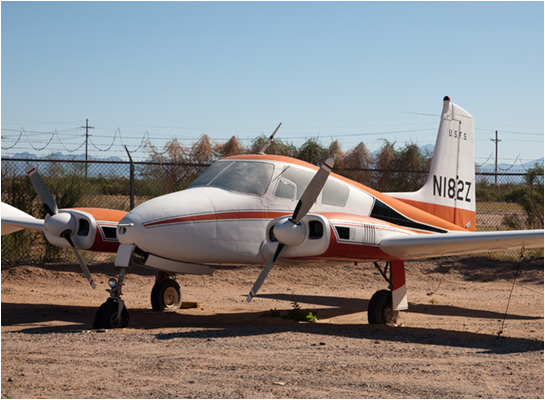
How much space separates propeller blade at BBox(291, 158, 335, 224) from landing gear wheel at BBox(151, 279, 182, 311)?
153 inches

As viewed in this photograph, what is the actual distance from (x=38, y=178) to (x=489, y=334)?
7455mm

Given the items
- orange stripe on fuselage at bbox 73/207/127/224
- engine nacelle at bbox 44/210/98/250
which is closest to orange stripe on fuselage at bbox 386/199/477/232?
orange stripe on fuselage at bbox 73/207/127/224

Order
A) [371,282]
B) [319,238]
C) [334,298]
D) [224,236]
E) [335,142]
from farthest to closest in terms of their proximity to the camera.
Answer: [335,142], [371,282], [334,298], [224,236], [319,238]

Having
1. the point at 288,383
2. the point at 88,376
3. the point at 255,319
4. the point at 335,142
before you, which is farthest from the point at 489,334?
the point at 335,142

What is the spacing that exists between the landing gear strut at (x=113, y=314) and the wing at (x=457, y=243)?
3922mm

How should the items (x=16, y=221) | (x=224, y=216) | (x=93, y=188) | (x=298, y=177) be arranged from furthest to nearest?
(x=93, y=188) < (x=16, y=221) < (x=298, y=177) < (x=224, y=216)

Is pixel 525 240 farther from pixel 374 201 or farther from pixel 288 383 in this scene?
pixel 288 383

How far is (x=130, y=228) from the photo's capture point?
32.9ft

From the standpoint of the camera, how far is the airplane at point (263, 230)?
1009 cm

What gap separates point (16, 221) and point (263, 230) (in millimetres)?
5017

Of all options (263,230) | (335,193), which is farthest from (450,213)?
(263,230)

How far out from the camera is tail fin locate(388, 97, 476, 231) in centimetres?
1403

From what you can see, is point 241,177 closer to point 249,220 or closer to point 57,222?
point 249,220

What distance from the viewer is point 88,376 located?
6727 mm
